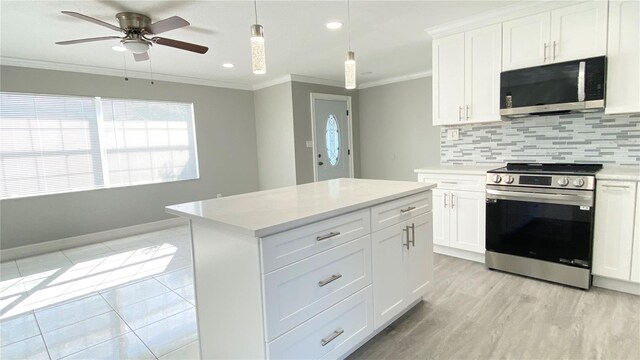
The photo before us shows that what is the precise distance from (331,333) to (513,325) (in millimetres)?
1276

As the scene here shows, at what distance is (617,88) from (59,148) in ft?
19.0

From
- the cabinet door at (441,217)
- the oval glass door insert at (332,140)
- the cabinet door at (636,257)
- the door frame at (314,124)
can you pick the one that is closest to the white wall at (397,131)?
the door frame at (314,124)

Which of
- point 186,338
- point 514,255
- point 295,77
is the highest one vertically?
point 295,77

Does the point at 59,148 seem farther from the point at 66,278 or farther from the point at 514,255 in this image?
the point at 514,255

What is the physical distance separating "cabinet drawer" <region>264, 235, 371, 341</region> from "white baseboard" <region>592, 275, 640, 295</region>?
2078mm

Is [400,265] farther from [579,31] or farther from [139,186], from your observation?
[139,186]

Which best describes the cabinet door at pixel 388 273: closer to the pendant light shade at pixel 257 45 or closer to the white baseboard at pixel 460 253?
the pendant light shade at pixel 257 45

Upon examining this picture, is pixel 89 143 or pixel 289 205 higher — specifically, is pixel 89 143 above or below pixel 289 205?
above

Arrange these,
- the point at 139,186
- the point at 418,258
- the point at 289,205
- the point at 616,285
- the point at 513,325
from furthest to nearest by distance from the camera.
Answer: the point at 139,186, the point at 616,285, the point at 418,258, the point at 513,325, the point at 289,205

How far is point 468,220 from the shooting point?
3146 millimetres

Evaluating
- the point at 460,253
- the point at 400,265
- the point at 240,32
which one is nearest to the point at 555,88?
the point at 460,253

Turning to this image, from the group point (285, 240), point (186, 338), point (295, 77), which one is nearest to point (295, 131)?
point (295, 77)

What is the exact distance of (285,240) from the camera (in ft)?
4.54

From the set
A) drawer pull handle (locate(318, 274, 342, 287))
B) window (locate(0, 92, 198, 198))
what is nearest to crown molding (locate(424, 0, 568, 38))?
drawer pull handle (locate(318, 274, 342, 287))
